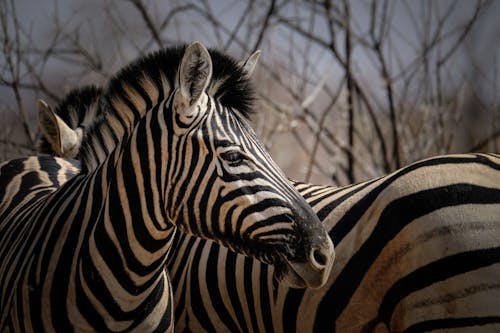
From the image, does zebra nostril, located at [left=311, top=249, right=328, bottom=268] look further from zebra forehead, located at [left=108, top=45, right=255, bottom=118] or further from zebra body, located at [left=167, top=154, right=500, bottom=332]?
zebra forehead, located at [left=108, top=45, right=255, bottom=118]

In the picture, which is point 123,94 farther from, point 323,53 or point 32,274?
point 323,53

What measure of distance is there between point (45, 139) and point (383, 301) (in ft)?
10.3

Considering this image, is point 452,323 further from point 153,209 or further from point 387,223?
point 153,209

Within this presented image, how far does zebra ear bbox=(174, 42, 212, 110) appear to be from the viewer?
274cm

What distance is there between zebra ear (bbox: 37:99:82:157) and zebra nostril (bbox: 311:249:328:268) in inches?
93.3

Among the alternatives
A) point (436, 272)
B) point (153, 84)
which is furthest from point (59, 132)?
point (436, 272)

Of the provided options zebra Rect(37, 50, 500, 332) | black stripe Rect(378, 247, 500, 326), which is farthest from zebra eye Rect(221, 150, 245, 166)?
black stripe Rect(378, 247, 500, 326)

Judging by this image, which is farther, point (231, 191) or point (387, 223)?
point (387, 223)

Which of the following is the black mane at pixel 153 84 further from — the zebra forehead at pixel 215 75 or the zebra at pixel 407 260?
the zebra at pixel 407 260

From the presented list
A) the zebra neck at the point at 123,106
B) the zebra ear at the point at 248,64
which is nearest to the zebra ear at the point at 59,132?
the zebra neck at the point at 123,106

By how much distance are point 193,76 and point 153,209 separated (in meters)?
0.56

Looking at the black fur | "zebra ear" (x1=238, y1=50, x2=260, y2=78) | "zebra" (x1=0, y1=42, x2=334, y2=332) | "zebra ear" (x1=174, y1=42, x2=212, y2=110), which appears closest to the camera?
"zebra" (x1=0, y1=42, x2=334, y2=332)

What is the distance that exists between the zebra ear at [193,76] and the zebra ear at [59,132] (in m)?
1.80

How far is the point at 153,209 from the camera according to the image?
2.84m
